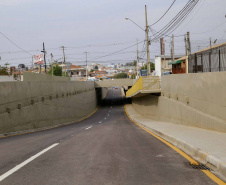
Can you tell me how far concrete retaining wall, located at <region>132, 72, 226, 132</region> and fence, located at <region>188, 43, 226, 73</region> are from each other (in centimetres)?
78

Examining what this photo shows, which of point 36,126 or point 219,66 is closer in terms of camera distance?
point 219,66

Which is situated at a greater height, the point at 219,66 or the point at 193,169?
the point at 219,66

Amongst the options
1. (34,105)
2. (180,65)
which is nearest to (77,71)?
(180,65)

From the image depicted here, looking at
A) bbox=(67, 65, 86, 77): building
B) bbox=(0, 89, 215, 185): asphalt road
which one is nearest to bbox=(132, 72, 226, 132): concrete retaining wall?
bbox=(0, 89, 215, 185): asphalt road

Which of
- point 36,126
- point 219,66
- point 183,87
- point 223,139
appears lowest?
point 36,126

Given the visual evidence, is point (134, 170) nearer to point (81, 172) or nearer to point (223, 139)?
point (81, 172)

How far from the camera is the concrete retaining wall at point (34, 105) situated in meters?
17.3

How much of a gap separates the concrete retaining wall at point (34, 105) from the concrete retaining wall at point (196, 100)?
35.8ft

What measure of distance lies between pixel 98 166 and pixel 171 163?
176cm

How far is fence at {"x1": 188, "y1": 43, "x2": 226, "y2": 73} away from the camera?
12688mm

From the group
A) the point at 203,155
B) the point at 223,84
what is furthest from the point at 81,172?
the point at 223,84

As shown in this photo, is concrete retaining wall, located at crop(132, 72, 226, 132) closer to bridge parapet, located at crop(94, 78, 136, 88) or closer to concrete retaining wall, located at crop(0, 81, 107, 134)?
concrete retaining wall, located at crop(0, 81, 107, 134)

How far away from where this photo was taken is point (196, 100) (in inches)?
562

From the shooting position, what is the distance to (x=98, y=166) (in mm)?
6176
